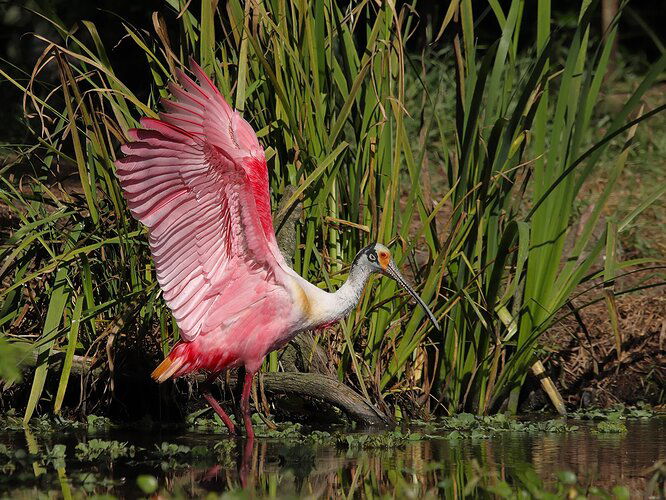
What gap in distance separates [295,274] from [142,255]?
0.95 m

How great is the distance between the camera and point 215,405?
5965mm

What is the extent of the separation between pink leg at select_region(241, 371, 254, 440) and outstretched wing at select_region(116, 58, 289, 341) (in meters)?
0.34

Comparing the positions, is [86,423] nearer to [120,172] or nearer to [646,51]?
[120,172]

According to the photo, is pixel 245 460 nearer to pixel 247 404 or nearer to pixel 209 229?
pixel 247 404

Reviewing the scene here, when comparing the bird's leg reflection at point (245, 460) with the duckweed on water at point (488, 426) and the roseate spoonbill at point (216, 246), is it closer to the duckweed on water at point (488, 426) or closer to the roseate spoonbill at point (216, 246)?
the roseate spoonbill at point (216, 246)

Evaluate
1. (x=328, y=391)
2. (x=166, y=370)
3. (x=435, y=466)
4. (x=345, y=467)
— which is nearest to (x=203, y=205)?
(x=166, y=370)

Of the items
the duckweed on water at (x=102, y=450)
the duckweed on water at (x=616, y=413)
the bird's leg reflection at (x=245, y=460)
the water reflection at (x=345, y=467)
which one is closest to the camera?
the water reflection at (x=345, y=467)

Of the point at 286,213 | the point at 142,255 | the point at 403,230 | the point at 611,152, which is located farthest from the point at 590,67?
the point at 611,152

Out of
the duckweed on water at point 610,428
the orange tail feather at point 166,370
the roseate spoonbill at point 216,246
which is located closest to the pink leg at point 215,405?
the roseate spoonbill at point 216,246

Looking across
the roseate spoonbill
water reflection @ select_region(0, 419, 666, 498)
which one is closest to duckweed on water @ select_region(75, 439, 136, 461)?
water reflection @ select_region(0, 419, 666, 498)

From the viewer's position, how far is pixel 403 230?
613 cm

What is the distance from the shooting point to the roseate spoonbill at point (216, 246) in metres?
5.15

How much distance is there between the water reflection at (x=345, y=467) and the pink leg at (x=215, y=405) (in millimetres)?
99

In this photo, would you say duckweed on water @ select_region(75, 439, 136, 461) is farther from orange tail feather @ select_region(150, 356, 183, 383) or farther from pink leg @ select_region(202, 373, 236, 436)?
pink leg @ select_region(202, 373, 236, 436)
